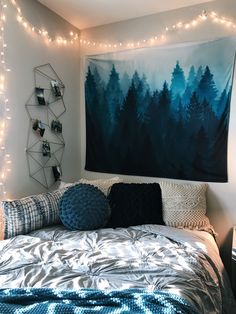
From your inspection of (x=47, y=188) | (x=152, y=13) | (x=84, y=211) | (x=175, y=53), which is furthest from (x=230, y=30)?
(x=47, y=188)

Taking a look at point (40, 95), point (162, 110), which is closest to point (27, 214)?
point (40, 95)

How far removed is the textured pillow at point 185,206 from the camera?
2.33 meters

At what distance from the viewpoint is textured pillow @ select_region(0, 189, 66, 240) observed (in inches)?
79.4

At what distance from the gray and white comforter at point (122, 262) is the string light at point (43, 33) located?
1.68 m

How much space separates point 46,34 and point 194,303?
2.45 meters

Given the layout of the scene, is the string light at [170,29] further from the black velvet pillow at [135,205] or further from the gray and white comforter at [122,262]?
the gray and white comforter at [122,262]

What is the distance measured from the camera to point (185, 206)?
236cm

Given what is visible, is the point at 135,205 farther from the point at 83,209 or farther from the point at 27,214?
the point at 27,214

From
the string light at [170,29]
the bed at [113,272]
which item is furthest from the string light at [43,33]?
the bed at [113,272]

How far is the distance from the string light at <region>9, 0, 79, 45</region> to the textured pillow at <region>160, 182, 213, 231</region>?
1732 mm

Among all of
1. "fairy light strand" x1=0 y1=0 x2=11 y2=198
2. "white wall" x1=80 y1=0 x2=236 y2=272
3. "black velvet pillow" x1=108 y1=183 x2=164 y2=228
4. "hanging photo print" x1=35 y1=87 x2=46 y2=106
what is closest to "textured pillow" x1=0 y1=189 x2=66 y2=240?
"fairy light strand" x1=0 y1=0 x2=11 y2=198

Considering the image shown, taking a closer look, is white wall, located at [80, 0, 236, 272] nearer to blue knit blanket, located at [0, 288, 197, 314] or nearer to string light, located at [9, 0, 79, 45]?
string light, located at [9, 0, 79, 45]

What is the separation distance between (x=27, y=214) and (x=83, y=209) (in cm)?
40

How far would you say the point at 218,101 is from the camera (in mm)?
2449
